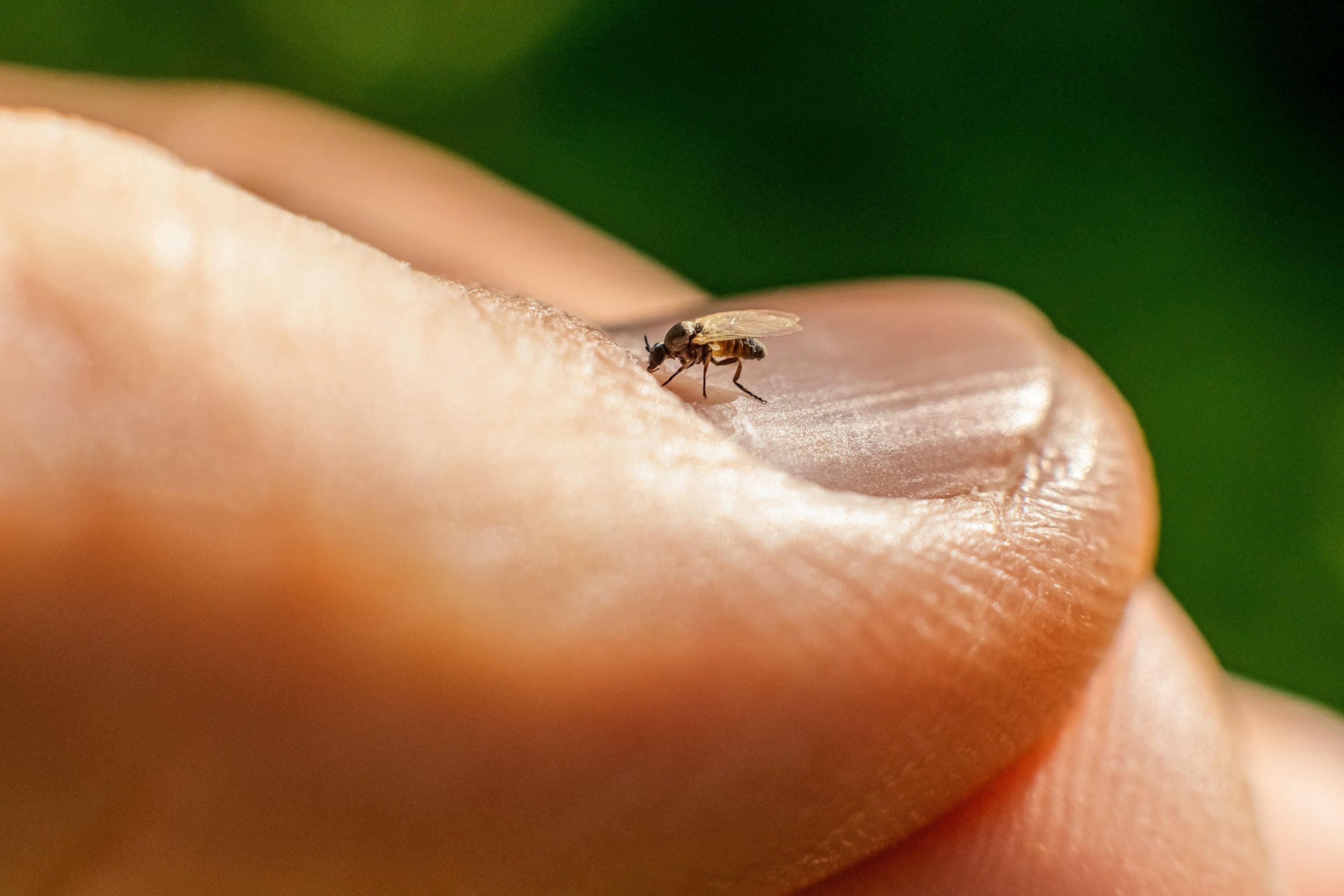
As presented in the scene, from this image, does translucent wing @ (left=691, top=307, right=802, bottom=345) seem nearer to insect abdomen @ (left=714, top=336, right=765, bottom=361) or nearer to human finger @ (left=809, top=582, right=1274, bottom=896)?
insect abdomen @ (left=714, top=336, right=765, bottom=361)

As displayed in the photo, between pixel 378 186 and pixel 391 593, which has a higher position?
Result: pixel 378 186

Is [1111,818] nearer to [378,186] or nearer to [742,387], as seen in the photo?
[742,387]

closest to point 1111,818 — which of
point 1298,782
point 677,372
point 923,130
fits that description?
point 677,372

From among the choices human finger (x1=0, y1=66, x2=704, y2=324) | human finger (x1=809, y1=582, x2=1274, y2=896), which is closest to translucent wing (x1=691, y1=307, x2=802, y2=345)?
human finger (x1=809, y1=582, x2=1274, y2=896)

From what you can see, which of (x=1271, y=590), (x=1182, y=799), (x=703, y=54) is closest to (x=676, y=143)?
(x=703, y=54)

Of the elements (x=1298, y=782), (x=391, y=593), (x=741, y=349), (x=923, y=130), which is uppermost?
(x=923, y=130)

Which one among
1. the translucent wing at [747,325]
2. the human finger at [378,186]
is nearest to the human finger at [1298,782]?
the translucent wing at [747,325]

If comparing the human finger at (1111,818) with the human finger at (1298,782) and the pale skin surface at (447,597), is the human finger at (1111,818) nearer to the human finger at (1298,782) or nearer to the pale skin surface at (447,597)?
the pale skin surface at (447,597)

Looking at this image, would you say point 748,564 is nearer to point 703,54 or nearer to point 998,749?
point 998,749
